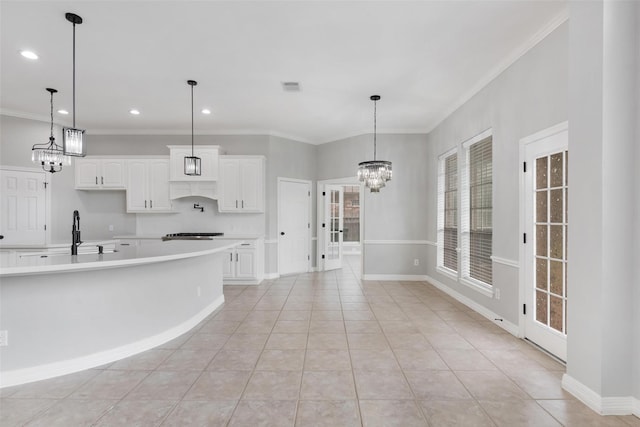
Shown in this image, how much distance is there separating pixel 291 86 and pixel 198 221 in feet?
11.3

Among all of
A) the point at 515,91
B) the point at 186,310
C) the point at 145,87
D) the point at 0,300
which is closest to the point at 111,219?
the point at 145,87

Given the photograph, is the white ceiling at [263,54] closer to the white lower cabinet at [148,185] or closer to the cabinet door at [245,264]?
the white lower cabinet at [148,185]

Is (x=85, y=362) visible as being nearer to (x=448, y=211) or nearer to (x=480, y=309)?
(x=480, y=309)

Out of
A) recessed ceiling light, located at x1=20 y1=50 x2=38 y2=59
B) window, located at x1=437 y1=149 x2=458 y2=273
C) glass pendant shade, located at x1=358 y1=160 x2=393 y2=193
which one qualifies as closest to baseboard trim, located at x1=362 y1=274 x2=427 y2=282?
window, located at x1=437 y1=149 x2=458 y2=273

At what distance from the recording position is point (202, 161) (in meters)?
5.86

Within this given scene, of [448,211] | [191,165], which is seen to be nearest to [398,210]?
[448,211]

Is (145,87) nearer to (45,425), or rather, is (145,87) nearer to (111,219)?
(111,219)

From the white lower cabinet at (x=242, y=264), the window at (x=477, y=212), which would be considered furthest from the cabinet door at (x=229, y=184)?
the window at (x=477, y=212)

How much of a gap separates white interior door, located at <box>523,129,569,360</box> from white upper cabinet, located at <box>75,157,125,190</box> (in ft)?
21.3

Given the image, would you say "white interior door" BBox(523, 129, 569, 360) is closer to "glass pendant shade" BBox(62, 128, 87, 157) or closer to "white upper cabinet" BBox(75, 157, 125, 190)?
"glass pendant shade" BBox(62, 128, 87, 157)

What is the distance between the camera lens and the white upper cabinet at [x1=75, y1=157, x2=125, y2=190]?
588 centimetres

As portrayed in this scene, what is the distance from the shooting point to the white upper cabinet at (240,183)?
236 inches

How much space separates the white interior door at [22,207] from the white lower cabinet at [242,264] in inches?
118

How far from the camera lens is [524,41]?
3.07m
